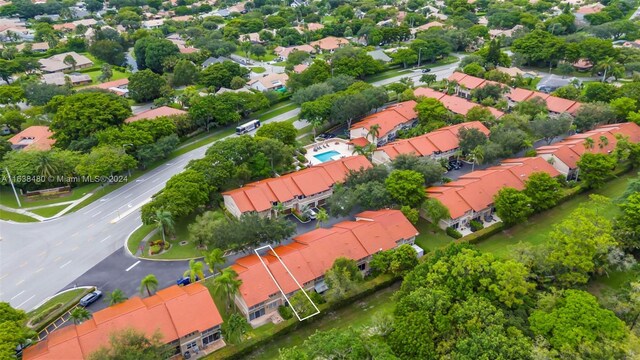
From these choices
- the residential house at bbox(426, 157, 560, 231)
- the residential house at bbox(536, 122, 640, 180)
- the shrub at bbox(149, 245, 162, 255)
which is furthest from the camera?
the residential house at bbox(536, 122, 640, 180)

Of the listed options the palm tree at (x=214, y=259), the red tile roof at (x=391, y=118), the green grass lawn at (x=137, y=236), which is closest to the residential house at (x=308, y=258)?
the palm tree at (x=214, y=259)

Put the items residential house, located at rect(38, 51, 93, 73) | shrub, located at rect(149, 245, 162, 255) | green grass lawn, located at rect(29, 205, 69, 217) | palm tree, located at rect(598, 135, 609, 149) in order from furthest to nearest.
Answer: residential house, located at rect(38, 51, 93, 73), palm tree, located at rect(598, 135, 609, 149), green grass lawn, located at rect(29, 205, 69, 217), shrub, located at rect(149, 245, 162, 255)

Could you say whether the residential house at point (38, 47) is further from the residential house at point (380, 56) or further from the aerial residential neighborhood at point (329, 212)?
the residential house at point (380, 56)

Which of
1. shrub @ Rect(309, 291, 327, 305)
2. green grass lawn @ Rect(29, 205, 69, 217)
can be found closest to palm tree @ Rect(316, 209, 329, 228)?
shrub @ Rect(309, 291, 327, 305)

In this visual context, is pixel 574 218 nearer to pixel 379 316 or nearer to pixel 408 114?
pixel 379 316

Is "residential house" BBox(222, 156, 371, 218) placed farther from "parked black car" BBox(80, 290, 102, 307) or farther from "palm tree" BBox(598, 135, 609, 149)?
"palm tree" BBox(598, 135, 609, 149)

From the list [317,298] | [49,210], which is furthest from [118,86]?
[317,298]

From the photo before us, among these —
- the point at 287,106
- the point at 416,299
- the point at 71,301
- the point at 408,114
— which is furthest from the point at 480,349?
the point at 287,106
